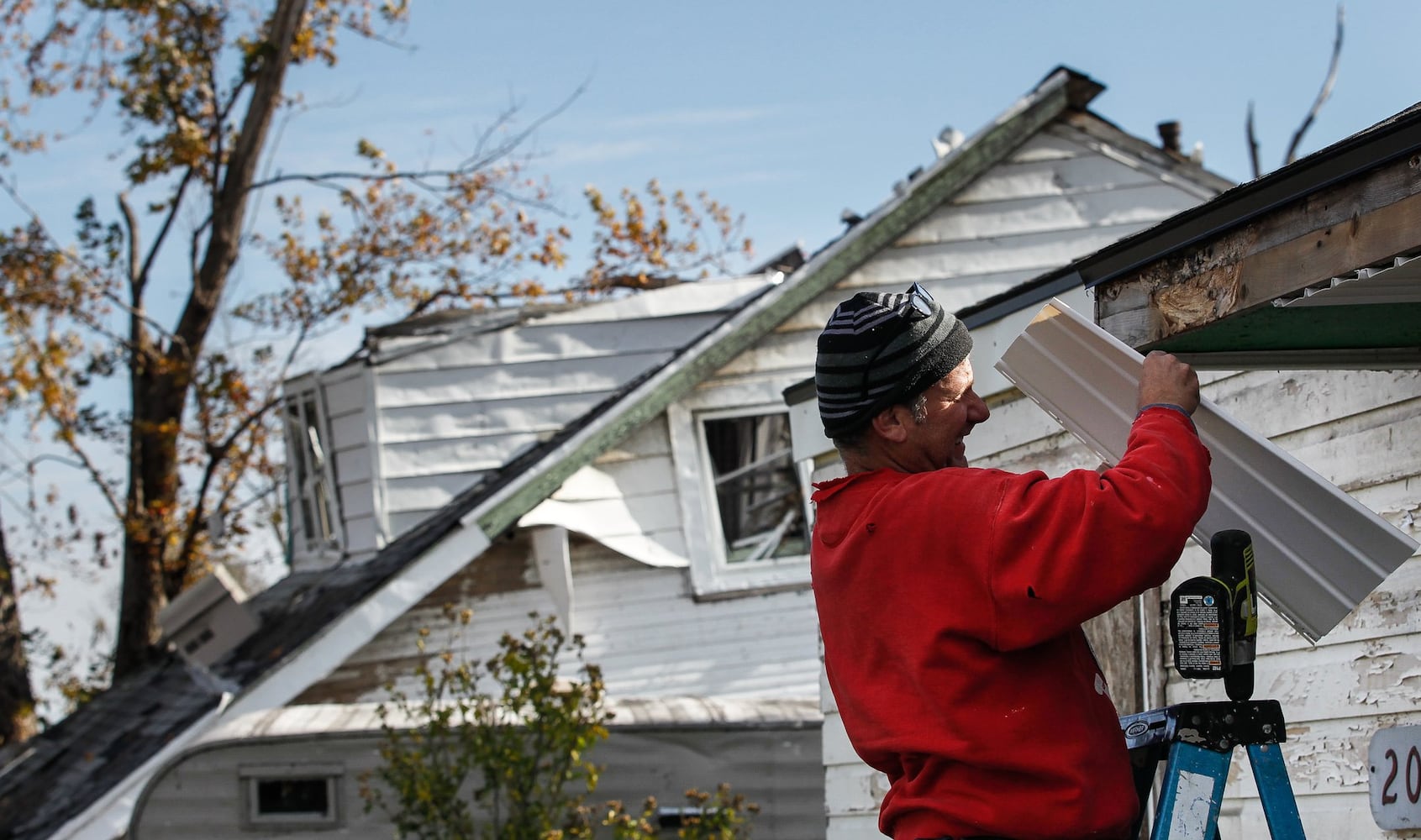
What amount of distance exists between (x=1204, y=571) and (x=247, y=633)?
10147mm

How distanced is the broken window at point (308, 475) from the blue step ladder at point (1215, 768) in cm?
1224

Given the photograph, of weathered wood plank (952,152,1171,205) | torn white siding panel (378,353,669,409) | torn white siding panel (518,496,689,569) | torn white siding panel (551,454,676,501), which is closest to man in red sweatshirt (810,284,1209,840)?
torn white siding panel (518,496,689,569)

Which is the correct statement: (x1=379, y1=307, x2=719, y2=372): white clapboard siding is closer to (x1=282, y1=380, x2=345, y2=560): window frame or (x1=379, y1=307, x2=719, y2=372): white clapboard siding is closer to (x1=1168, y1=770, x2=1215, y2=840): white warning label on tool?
(x1=282, y1=380, x2=345, y2=560): window frame

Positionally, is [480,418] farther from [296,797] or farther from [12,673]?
[12,673]

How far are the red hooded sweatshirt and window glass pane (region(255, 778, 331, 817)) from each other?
6658mm

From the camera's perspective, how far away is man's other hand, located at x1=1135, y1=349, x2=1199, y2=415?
2.68 m

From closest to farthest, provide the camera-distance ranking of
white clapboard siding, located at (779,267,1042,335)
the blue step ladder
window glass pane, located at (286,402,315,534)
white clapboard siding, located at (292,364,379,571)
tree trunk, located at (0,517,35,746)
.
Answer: the blue step ladder, white clapboard siding, located at (779,267,1042,335), white clapboard siding, located at (292,364,379,571), window glass pane, located at (286,402,315,534), tree trunk, located at (0,517,35,746)

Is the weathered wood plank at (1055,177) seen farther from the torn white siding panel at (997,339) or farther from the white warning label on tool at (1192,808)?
the white warning label on tool at (1192,808)

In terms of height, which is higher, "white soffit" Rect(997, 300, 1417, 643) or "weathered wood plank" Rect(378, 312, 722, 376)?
"weathered wood plank" Rect(378, 312, 722, 376)

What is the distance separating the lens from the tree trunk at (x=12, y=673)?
57.6 ft

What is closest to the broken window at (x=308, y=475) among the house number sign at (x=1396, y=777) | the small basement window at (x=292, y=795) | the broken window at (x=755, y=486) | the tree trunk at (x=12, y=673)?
the broken window at (x=755, y=486)

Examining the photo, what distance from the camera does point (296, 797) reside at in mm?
8953

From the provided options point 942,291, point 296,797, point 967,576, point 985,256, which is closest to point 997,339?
point 967,576

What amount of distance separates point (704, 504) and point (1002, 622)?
29.4 feet
